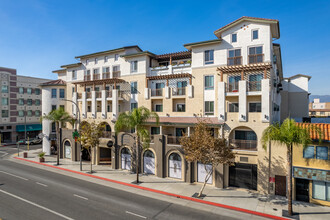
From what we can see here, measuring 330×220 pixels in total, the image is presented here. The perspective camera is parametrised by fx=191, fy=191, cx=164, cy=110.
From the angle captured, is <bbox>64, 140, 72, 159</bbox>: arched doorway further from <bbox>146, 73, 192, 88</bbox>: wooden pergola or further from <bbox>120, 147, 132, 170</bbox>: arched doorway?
<bbox>146, 73, 192, 88</bbox>: wooden pergola

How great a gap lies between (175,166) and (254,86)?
13.2 metres

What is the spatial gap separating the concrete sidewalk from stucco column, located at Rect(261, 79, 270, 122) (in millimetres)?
7813

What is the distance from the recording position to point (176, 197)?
61.0 feet

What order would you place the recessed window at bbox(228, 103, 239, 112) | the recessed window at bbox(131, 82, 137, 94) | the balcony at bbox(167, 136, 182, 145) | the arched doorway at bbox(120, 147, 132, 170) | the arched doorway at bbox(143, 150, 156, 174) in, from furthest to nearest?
the recessed window at bbox(131, 82, 137, 94)
the arched doorway at bbox(120, 147, 132, 170)
the arched doorway at bbox(143, 150, 156, 174)
the balcony at bbox(167, 136, 182, 145)
the recessed window at bbox(228, 103, 239, 112)

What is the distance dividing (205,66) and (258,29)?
23.2 ft

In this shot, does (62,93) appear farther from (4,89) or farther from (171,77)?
(4,89)

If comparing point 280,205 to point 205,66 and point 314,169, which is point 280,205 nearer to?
point 314,169

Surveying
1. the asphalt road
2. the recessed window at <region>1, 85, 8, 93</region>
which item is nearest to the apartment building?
the asphalt road

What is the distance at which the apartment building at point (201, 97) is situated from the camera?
20562 mm

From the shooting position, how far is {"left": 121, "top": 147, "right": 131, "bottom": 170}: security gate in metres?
27.1

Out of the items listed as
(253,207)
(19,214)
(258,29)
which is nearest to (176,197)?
(253,207)

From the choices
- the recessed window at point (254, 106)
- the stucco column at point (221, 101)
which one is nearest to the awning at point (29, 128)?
the stucco column at point (221, 101)

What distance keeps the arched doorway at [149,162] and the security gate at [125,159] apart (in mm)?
2651

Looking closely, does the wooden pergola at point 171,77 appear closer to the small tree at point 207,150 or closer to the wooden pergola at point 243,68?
the wooden pergola at point 243,68
